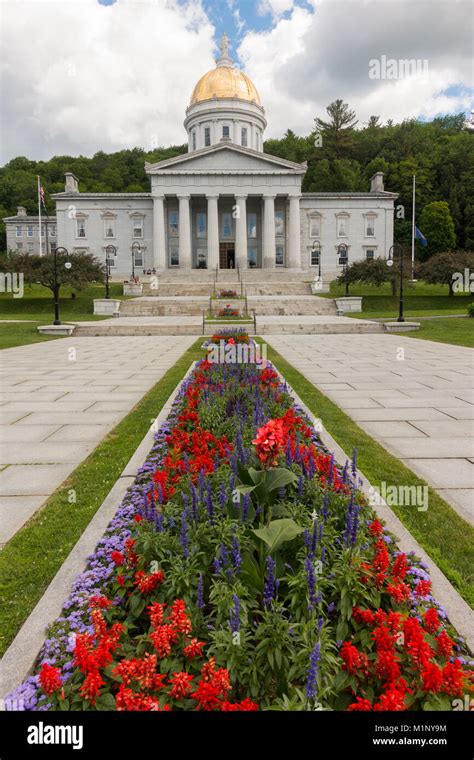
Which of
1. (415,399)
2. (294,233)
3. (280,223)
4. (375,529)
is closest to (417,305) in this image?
(294,233)

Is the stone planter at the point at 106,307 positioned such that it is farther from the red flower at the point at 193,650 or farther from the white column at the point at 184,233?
the red flower at the point at 193,650

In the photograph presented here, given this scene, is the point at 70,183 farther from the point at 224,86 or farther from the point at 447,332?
the point at 447,332

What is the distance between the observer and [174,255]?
209ft

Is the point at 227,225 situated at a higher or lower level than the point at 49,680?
higher

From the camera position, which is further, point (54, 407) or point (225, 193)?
point (225, 193)

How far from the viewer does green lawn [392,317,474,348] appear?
1905 centimetres

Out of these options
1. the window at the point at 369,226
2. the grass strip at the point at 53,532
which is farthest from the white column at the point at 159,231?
the grass strip at the point at 53,532

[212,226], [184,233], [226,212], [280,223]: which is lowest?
[184,233]

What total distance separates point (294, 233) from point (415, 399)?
54.8 metres

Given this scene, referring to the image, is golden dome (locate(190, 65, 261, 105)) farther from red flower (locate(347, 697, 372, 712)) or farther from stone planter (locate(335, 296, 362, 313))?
red flower (locate(347, 697, 372, 712))

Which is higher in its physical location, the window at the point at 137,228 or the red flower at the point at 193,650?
the window at the point at 137,228

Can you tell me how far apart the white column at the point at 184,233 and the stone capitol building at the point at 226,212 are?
12 centimetres

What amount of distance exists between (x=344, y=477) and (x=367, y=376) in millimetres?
7462

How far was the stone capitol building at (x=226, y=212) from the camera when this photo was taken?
192 ft
